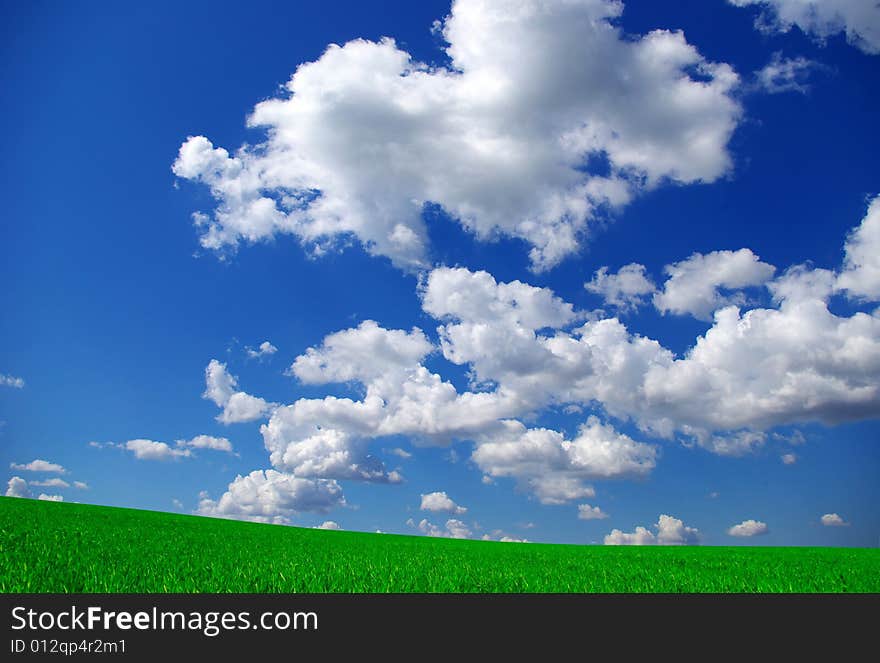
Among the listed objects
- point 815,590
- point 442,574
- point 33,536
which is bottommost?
point 815,590
